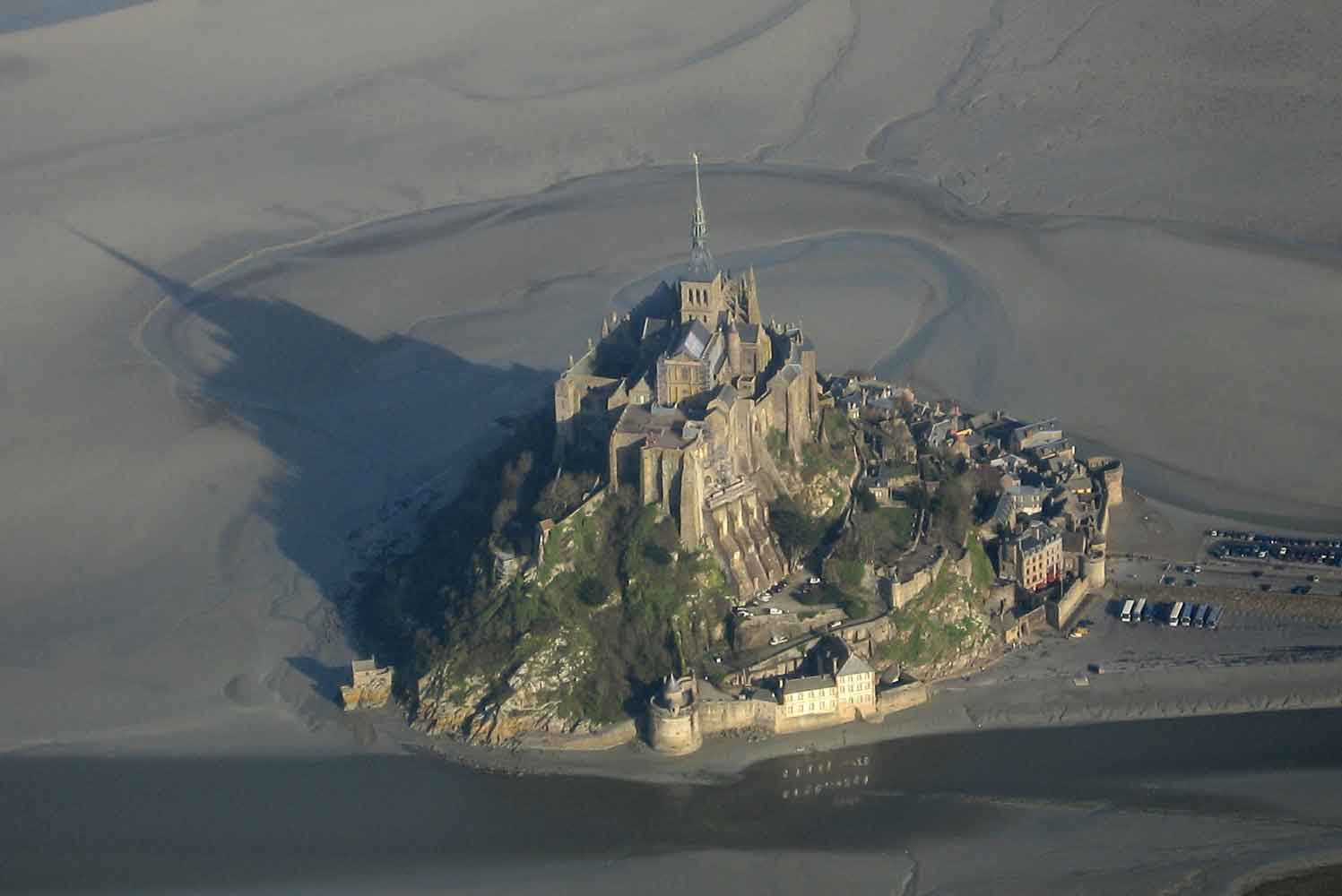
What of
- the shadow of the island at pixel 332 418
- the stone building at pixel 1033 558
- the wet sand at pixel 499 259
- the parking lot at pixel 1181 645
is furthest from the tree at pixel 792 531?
the shadow of the island at pixel 332 418

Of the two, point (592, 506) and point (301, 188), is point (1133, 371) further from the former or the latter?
point (301, 188)

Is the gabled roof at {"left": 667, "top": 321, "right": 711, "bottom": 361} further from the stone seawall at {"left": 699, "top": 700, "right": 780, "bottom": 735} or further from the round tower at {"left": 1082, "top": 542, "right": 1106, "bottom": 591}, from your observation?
the round tower at {"left": 1082, "top": 542, "right": 1106, "bottom": 591}

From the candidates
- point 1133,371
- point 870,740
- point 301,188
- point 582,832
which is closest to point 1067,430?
point 1133,371

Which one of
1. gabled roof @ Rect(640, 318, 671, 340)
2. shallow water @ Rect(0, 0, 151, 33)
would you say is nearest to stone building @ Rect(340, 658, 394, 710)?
gabled roof @ Rect(640, 318, 671, 340)

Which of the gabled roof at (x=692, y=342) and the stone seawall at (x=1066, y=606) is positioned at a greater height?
the gabled roof at (x=692, y=342)

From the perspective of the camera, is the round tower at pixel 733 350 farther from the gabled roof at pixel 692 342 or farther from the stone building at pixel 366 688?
the stone building at pixel 366 688

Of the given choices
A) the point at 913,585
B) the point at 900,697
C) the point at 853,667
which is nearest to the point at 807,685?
the point at 853,667
